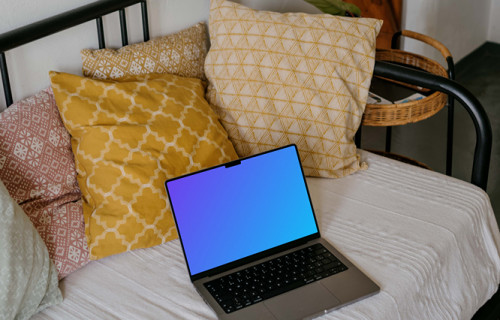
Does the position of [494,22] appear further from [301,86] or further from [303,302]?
[303,302]

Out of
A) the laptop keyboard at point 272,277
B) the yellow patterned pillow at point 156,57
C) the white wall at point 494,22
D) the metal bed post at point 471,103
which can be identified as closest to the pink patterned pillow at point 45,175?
the yellow patterned pillow at point 156,57

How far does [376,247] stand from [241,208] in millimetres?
291

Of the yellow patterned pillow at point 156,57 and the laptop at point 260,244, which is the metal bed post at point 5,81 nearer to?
the yellow patterned pillow at point 156,57

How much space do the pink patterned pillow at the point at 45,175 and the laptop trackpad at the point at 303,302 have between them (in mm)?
411

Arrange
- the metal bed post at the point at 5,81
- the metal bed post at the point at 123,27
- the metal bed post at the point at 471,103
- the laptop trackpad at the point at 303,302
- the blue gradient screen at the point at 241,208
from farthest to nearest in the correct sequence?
the metal bed post at the point at 123,27 → the metal bed post at the point at 471,103 → the metal bed post at the point at 5,81 → the blue gradient screen at the point at 241,208 → the laptop trackpad at the point at 303,302

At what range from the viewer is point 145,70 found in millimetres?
1530

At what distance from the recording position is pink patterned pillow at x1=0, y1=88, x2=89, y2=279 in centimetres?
124

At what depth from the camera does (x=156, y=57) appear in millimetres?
1556

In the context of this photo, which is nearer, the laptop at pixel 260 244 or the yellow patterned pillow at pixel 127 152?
the laptop at pixel 260 244

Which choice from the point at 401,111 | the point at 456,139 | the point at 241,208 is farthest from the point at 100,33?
the point at 456,139

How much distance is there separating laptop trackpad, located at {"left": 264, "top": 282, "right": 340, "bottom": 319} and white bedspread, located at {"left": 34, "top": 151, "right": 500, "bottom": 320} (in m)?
0.03

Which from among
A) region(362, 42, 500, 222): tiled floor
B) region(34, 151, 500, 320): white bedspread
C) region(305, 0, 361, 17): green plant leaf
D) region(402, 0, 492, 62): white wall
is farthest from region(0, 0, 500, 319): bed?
region(402, 0, 492, 62): white wall

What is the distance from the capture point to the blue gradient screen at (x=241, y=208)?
4.00 feet

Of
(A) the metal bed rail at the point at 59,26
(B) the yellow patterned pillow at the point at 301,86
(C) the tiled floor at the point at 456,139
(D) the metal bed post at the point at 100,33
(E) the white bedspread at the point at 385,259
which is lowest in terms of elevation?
(C) the tiled floor at the point at 456,139
